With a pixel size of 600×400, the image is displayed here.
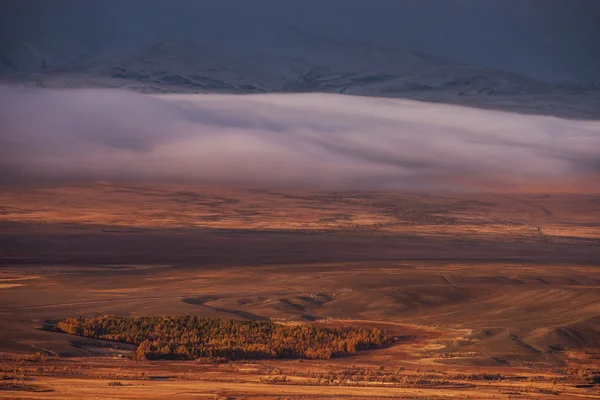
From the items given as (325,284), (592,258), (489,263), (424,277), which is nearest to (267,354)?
(325,284)

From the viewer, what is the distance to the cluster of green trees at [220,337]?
1788 inches

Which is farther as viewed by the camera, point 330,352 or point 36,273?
point 36,273

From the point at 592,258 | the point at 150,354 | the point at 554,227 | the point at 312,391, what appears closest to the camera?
the point at 312,391

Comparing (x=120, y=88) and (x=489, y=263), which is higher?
(x=120, y=88)

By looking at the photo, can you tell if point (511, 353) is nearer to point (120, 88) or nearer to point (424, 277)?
point (424, 277)

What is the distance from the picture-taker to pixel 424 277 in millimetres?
76750

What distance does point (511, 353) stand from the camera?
46.8m

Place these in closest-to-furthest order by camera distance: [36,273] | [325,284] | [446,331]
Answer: [446,331] < [325,284] < [36,273]

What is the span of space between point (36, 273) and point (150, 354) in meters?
35.7

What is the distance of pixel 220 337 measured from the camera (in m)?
48.7

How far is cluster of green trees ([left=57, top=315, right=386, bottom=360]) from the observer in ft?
149

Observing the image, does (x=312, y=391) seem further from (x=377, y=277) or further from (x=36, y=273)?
(x=36, y=273)

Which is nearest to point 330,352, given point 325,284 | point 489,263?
point 325,284

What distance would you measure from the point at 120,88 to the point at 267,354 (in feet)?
499
